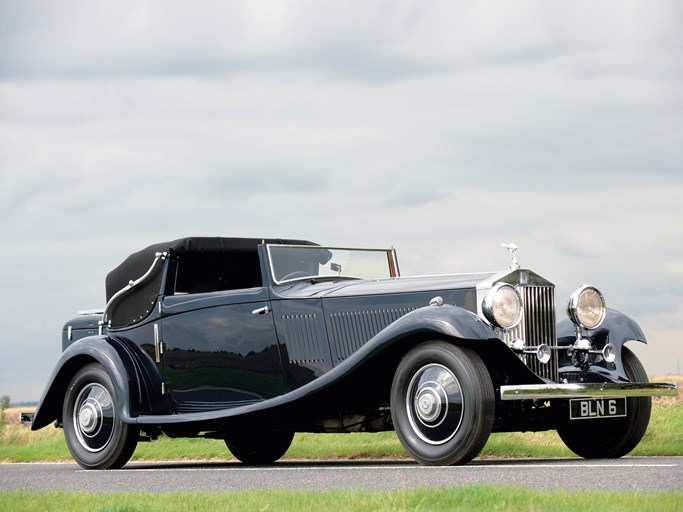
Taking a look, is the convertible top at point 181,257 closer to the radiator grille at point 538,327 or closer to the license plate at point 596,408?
the radiator grille at point 538,327

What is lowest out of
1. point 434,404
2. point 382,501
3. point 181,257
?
point 382,501

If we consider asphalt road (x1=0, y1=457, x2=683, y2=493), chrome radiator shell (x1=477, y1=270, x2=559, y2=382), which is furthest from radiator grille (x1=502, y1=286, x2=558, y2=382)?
asphalt road (x1=0, y1=457, x2=683, y2=493)

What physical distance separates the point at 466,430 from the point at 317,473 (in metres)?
1.21

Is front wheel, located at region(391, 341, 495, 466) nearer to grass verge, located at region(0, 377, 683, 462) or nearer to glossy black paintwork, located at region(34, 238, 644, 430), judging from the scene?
glossy black paintwork, located at region(34, 238, 644, 430)

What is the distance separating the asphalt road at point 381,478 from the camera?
6.68 m

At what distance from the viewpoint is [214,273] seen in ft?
36.9

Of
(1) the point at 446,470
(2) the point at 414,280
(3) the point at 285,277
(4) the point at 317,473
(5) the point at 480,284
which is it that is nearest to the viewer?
(1) the point at 446,470

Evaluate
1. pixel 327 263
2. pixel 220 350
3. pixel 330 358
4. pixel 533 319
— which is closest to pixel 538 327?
pixel 533 319

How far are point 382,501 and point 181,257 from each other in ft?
18.6

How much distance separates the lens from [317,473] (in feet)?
27.7

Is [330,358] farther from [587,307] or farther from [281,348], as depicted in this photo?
[587,307]

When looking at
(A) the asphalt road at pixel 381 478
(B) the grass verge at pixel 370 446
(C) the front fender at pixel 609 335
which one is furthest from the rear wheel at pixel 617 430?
(A) the asphalt road at pixel 381 478

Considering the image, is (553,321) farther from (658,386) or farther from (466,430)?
(466,430)

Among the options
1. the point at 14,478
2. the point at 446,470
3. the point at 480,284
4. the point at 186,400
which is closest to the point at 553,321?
the point at 480,284
